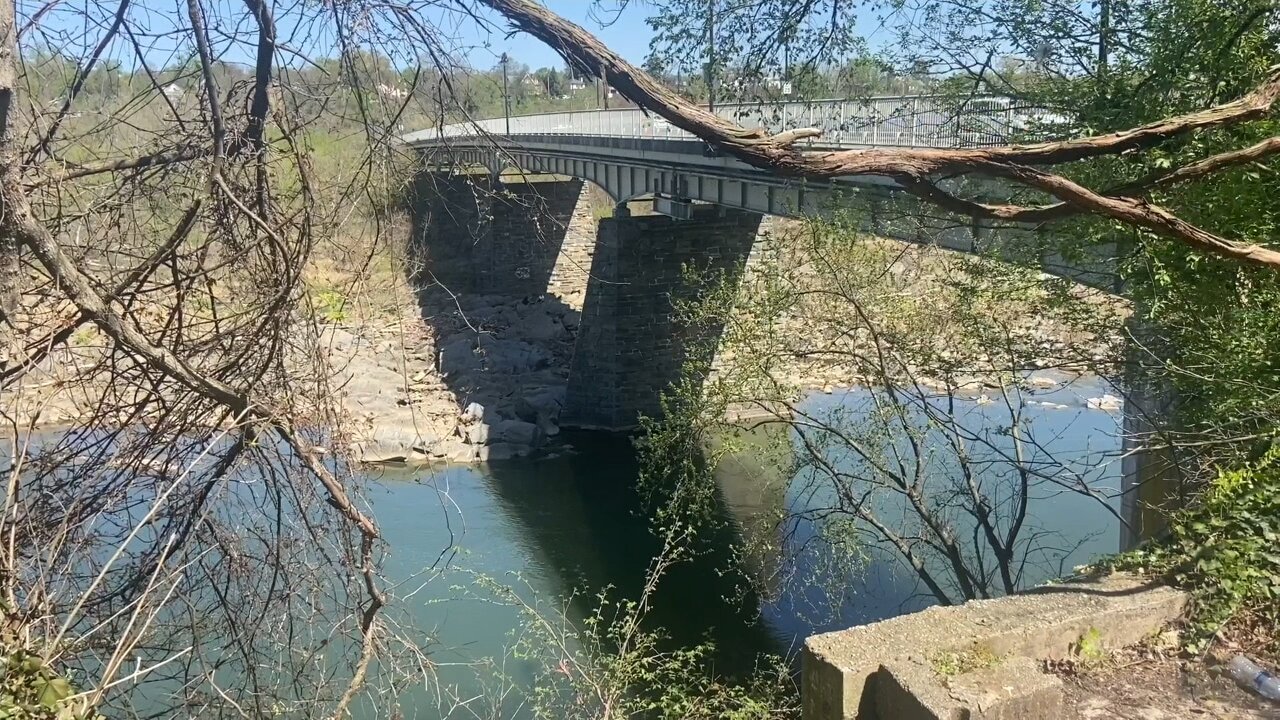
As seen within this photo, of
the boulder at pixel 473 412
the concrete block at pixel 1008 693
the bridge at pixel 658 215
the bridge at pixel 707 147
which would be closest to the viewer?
the concrete block at pixel 1008 693

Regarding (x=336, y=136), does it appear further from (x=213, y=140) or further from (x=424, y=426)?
(x=424, y=426)

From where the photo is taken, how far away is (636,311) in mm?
19703

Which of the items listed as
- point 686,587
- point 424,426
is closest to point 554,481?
point 424,426

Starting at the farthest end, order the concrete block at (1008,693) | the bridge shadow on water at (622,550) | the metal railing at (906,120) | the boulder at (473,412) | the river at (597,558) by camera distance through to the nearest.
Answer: the boulder at (473,412)
the bridge shadow on water at (622,550)
the river at (597,558)
the metal railing at (906,120)
the concrete block at (1008,693)

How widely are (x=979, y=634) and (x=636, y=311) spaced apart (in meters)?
16.1

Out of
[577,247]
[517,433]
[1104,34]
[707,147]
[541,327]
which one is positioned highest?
[1104,34]

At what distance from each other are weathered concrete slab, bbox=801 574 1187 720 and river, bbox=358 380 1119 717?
3.03 m

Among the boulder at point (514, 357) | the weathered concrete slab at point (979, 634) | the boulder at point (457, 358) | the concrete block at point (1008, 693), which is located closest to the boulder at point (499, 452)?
the boulder at point (457, 358)

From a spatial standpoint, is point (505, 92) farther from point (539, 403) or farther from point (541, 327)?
point (541, 327)

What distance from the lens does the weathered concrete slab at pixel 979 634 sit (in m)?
3.73

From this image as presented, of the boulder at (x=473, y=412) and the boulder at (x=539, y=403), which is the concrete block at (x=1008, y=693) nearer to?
the boulder at (x=473, y=412)

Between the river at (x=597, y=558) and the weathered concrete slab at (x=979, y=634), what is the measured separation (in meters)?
3.03

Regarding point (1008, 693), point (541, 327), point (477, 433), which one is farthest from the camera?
point (541, 327)

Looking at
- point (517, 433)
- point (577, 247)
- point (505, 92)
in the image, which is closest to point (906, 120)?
point (505, 92)
